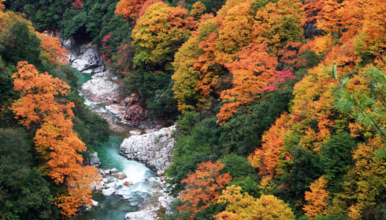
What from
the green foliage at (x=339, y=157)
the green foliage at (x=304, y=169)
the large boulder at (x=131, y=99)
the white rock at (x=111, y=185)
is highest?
the green foliage at (x=339, y=157)

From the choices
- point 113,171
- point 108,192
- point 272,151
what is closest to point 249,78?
point 272,151

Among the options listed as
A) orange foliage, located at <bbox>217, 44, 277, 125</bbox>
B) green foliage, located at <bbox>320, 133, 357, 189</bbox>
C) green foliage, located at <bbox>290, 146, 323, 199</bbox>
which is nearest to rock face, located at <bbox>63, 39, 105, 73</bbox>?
orange foliage, located at <bbox>217, 44, 277, 125</bbox>

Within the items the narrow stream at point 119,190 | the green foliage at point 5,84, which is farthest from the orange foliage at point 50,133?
the narrow stream at point 119,190

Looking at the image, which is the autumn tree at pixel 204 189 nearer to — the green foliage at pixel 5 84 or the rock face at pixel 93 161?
the rock face at pixel 93 161

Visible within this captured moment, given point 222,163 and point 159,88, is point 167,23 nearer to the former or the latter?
point 159,88

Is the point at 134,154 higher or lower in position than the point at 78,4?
lower

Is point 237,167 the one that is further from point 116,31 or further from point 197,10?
point 116,31
